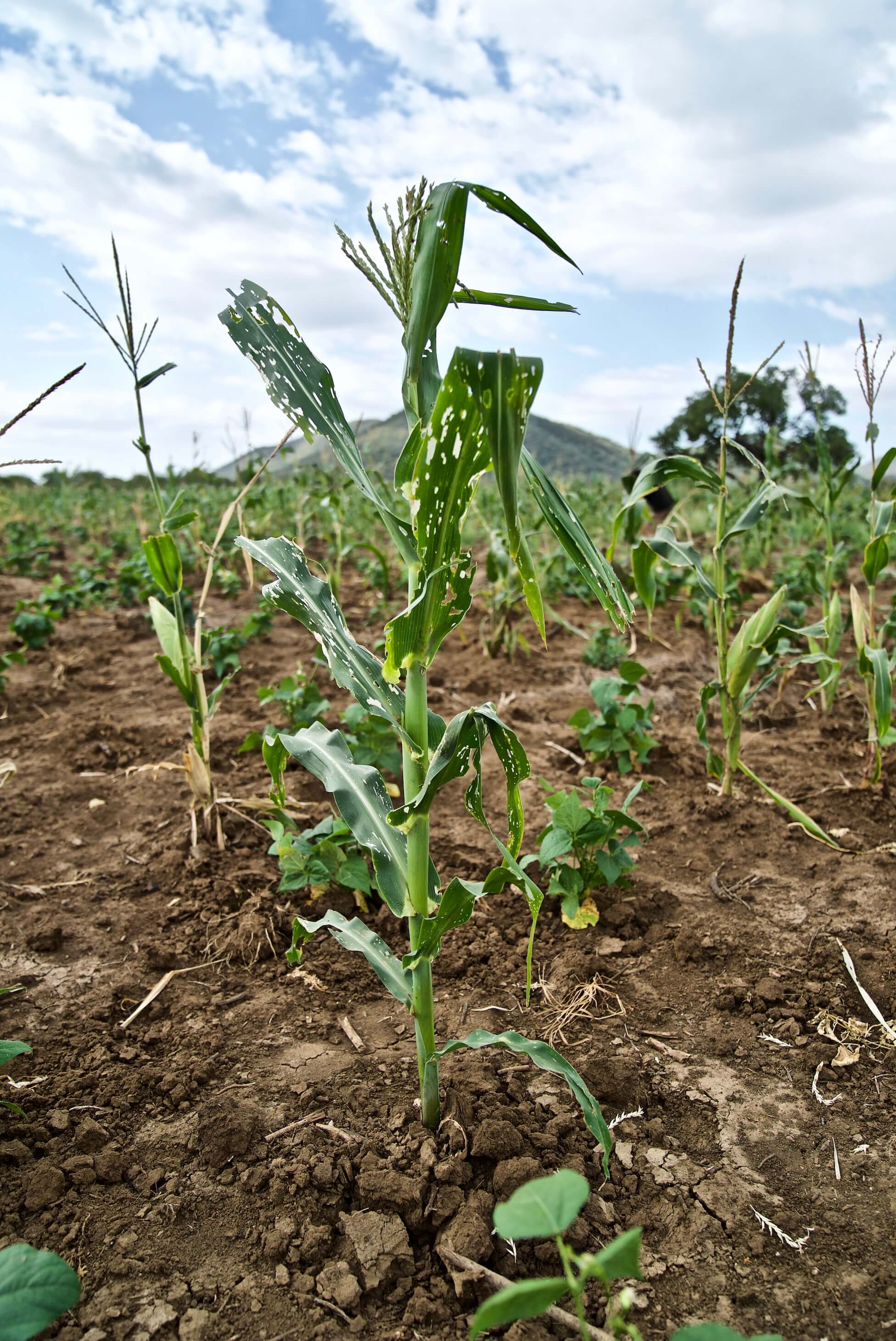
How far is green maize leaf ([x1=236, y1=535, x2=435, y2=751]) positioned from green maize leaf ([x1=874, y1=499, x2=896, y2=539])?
2431 millimetres

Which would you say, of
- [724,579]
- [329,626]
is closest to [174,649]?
[329,626]

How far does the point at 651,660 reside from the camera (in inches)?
191

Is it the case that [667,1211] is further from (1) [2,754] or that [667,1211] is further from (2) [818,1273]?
(1) [2,754]

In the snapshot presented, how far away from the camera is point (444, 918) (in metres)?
1.42

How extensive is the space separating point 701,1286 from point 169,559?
7.53 ft

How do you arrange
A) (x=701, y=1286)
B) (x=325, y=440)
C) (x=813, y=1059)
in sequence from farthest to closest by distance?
(x=813, y=1059) < (x=325, y=440) < (x=701, y=1286)

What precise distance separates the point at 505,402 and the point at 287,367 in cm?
57

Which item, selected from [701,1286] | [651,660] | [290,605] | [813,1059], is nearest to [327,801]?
[290,605]

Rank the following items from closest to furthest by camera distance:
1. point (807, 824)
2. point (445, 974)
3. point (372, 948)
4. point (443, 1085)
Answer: point (372, 948) → point (443, 1085) → point (445, 974) → point (807, 824)

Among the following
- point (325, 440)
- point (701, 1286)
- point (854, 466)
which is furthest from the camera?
point (854, 466)

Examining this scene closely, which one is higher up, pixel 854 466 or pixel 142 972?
pixel 854 466

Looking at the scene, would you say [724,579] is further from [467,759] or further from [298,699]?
[467,759]

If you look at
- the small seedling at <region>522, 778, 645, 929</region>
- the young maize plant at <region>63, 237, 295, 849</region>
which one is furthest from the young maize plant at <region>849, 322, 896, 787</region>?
the young maize plant at <region>63, 237, 295, 849</region>

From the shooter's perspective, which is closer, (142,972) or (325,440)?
(325,440)
